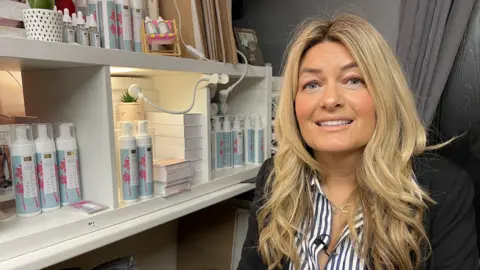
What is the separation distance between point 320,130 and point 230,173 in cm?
56

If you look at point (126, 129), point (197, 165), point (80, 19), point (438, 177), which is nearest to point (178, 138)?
point (197, 165)

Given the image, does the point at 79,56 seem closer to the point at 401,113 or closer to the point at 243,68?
the point at 243,68

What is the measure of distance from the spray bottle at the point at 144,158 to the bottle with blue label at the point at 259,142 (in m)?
0.57

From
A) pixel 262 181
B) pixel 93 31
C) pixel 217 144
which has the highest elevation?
pixel 93 31

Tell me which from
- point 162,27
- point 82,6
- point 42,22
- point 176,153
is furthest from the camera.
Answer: point 176,153

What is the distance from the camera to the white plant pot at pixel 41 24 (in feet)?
2.67

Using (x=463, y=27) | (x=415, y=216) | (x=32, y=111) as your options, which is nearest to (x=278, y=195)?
(x=415, y=216)

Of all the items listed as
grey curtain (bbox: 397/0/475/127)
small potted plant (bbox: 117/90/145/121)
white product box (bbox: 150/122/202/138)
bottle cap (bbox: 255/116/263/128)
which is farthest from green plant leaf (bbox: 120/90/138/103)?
grey curtain (bbox: 397/0/475/127)

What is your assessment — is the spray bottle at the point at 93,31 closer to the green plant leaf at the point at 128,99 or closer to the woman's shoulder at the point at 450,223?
the green plant leaf at the point at 128,99

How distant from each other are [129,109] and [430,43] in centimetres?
121

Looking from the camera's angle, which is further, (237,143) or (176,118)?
(237,143)

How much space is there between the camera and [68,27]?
0.94 m

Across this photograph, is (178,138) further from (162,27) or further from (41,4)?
(41,4)

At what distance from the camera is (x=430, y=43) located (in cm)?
144
